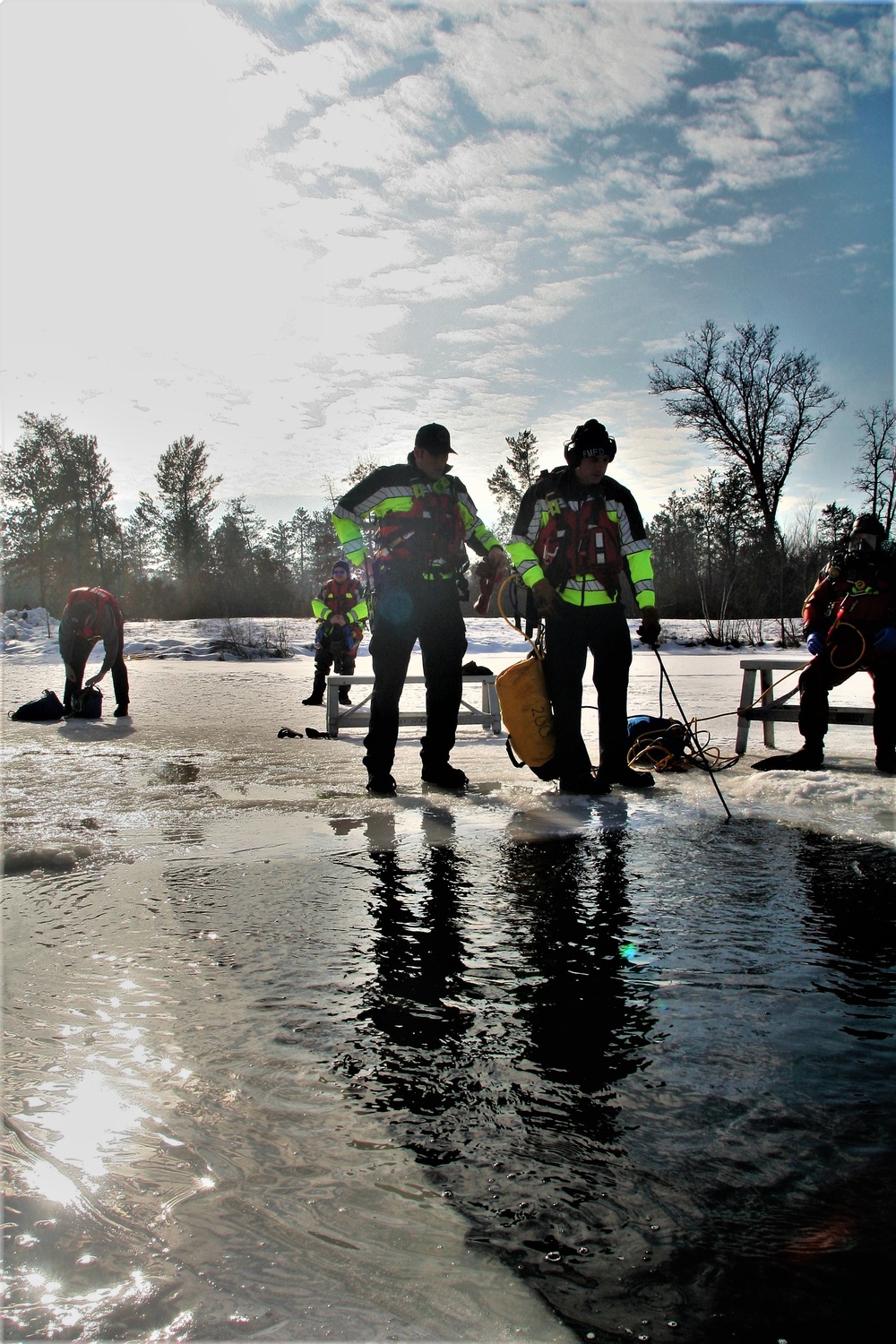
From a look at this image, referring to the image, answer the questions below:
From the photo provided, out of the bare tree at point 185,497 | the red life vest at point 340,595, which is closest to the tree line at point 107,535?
the bare tree at point 185,497

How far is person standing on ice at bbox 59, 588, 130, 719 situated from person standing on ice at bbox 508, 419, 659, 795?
562 cm

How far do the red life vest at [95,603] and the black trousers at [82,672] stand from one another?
7cm

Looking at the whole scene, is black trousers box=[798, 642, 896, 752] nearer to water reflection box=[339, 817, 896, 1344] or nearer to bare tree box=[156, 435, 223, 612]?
water reflection box=[339, 817, 896, 1344]

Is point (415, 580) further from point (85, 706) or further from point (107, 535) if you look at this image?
point (107, 535)

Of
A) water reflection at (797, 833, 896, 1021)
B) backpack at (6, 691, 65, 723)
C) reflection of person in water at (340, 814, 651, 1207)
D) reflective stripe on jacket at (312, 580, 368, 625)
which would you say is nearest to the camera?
reflection of person in water at (340, 814, 651, 1207)

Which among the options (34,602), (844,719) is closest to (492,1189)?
(844,719)

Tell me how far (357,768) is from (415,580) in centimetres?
135

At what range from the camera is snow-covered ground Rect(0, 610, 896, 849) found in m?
3.88

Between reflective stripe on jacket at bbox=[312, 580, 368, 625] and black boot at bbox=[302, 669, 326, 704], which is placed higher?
reflective stripe on jacket at bbox=[312, 580, 368, 625]

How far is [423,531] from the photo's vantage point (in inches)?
190

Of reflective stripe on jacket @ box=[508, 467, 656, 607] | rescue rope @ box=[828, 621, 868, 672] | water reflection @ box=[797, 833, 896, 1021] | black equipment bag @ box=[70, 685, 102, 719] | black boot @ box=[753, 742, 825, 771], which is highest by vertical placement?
reflective stripe on jacket @ box=[508, 467, 656, 607]

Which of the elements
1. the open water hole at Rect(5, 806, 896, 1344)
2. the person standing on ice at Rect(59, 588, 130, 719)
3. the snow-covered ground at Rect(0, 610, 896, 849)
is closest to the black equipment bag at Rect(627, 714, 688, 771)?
the snow-covered ground at Rect(0, 610, 896, 849)

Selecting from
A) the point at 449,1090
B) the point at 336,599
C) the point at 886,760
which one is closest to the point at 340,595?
the point at 336,599

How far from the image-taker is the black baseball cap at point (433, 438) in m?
4.81
